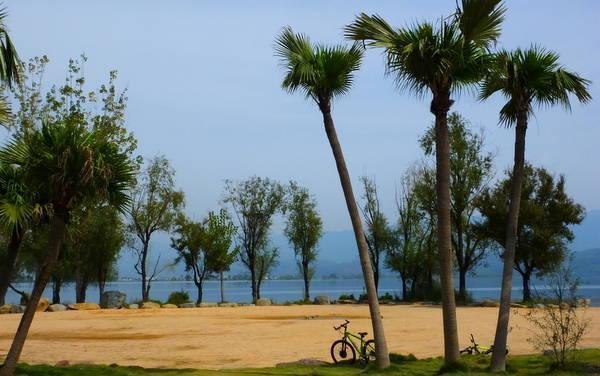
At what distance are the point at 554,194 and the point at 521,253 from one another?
4857 millimetres

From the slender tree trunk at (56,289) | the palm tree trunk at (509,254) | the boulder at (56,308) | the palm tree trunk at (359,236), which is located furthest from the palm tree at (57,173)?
the slender tree trunk at (56,289)

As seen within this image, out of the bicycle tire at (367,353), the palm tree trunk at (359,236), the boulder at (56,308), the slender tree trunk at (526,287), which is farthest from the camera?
the slender tree trunk at (526,287)

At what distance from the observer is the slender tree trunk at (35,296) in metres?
11.2

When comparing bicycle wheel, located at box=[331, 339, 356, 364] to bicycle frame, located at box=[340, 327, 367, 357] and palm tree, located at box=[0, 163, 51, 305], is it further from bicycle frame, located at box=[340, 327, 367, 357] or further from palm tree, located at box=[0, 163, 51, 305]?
palm tree, located at box=[0, 163, 51, 305]

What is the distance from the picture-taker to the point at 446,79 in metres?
12.1

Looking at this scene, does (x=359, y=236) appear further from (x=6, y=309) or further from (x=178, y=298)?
(x=178, y=298)

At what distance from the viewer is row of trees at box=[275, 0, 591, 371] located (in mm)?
11992

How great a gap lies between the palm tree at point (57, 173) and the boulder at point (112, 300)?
38971 mm

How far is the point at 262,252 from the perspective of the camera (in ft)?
221

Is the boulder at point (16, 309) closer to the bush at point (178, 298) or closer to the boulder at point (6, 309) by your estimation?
the boulder at point (6, 309)

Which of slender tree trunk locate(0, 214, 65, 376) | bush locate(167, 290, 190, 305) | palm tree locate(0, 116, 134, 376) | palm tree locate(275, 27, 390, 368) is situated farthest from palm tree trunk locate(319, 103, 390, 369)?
bush locate(167, 290, 190, 305)

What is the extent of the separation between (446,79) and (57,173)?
23.4 feet

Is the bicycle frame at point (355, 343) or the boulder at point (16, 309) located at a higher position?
the bicycle frame at point (355, 343)

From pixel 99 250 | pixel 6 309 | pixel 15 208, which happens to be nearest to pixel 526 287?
pixel 99 250
